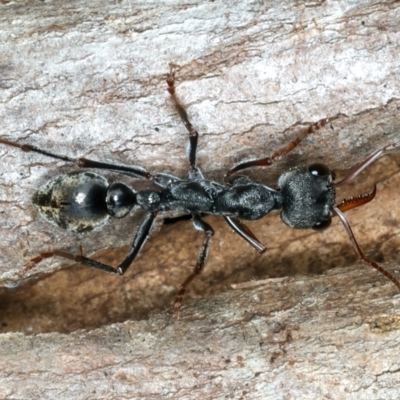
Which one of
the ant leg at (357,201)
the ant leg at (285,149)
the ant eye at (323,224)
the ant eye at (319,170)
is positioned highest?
the ant leg at (285,149)

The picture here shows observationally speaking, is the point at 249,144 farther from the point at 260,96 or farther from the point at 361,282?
the point at 361,282

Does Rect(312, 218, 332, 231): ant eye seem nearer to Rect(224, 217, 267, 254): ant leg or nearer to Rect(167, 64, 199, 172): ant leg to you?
Rect(224, 217, 267, 254): ant leg

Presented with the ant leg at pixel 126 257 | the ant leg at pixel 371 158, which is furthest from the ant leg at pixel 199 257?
the ant leg at pixel 371 158

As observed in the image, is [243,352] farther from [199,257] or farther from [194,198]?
[194,198]

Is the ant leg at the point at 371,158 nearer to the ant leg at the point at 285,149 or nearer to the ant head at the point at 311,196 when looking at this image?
the ant head at the point at 311,196

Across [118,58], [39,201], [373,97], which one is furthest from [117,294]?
[373,97]

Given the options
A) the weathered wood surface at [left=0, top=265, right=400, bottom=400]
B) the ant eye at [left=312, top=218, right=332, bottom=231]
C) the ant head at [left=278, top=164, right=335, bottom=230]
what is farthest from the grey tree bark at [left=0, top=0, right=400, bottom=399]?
the ant eye at [left=312, top=218, right=332, bottom=231]

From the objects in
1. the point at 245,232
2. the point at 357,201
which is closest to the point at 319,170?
the point at 357,201
